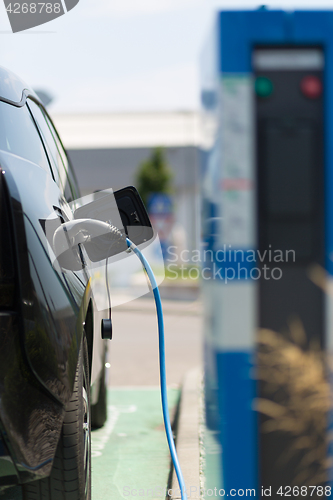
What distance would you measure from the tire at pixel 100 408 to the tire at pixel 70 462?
1601 millimetres

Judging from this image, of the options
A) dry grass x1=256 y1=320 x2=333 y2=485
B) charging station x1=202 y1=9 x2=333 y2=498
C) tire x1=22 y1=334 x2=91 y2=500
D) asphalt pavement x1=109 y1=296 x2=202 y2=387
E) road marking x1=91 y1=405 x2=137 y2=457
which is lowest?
asphalt pavement x1=109 y1=296 x2=202 y2=387

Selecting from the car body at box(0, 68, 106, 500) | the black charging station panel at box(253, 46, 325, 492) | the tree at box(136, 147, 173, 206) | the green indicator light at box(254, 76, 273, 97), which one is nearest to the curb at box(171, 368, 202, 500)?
the car body at box(0, 68, 106, 500)

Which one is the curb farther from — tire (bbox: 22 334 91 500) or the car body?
the car body

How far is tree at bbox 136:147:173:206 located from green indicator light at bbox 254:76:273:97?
26.1 meters

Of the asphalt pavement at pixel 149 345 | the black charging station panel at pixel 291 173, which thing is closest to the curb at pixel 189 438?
the asphalt pavement at pixel 149 345

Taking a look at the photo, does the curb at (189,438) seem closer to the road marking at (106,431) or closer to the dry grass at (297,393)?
the road marking at (106,431)

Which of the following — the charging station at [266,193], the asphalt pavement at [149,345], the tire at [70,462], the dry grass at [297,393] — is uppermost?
the charging station at [266,193]

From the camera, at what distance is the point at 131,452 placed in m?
3.71

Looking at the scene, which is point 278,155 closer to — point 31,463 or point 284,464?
point 284,464

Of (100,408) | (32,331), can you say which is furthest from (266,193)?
(100,408)

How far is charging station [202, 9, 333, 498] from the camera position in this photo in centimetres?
179

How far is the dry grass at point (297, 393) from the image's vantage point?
1.84m

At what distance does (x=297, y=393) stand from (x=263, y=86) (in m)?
0.96

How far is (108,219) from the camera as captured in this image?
89.7 inches
